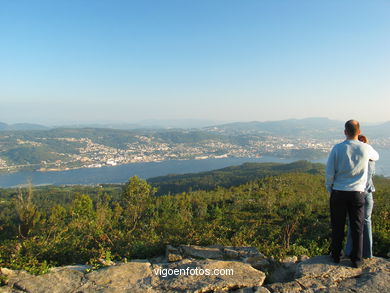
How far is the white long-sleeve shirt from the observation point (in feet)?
9.70

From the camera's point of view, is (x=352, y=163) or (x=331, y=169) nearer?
(x=352, y=163)

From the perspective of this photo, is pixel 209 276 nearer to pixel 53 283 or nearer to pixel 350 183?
pixel 53 283

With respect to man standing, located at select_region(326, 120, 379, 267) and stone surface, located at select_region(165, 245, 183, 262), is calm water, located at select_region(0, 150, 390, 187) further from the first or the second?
man standing, located at select_region(326, 120, 379, 267)

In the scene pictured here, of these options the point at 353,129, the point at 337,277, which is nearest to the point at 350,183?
the point at 353,129

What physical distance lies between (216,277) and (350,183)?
1799 millimetres

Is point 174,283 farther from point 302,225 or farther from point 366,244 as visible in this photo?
point 302,225

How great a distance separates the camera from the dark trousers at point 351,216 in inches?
116

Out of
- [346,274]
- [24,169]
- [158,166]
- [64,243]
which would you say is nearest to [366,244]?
[346,274]

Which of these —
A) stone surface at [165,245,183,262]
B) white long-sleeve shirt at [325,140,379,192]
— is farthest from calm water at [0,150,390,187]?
white long-sleeve shirt at [325,140,379,192]

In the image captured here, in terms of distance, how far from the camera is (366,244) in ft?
10.3

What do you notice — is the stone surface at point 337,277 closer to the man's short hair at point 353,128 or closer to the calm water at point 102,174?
the man's short hair at point 353,128

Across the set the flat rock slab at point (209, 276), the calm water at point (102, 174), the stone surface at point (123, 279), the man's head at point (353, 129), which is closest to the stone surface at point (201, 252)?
the flat rock slab at point (209, 276)

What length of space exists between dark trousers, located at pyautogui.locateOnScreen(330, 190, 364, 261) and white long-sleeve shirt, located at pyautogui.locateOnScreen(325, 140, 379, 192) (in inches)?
3.2

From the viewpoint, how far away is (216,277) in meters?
2.76
